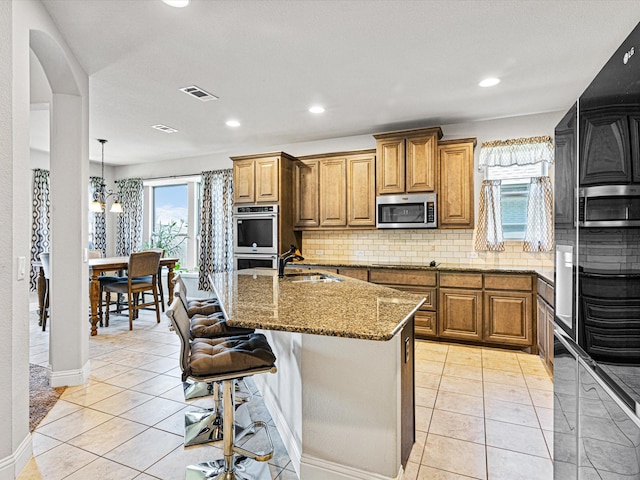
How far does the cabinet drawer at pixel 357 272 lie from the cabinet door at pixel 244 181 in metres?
1.72

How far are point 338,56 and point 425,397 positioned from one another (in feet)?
9.10

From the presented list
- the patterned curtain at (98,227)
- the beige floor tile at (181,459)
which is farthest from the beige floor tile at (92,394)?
the patterned curtain at (98,227)

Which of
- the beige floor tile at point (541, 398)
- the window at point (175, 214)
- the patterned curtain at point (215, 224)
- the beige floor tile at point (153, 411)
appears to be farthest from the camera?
the window at point (175, 214)

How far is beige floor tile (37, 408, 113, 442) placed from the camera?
90.9 inches

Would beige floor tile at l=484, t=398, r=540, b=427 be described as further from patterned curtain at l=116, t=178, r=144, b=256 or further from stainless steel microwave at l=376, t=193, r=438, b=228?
patterned curtain at l=116, t=178, r=144, b=256

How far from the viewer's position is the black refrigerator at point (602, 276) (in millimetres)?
912

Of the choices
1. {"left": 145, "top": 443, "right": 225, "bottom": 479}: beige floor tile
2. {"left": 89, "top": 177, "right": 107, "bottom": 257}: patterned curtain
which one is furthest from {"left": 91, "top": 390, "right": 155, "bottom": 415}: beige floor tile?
{"left": 89, "top": 177, "right": 107, "bottom": 257}: patterned curtain

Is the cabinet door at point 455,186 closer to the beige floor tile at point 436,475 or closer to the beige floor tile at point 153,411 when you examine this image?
the beige floor tile at point 436,475

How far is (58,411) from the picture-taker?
8.54ft

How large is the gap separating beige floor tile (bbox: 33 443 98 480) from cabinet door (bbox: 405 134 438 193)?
3.90 m

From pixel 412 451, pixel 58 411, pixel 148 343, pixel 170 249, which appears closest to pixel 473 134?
pixel 412 451

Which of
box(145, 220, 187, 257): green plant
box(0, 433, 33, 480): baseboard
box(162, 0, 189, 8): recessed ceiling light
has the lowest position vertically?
box(0, 433, 33, 480): baseboard

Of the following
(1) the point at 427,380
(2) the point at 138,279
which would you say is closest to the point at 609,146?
(1) the point at 427,380

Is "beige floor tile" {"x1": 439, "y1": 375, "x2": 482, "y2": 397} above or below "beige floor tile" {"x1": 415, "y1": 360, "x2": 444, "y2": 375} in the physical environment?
below
